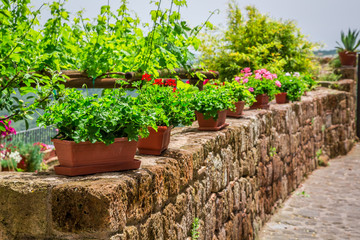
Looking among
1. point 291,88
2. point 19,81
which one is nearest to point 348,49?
point 291,88

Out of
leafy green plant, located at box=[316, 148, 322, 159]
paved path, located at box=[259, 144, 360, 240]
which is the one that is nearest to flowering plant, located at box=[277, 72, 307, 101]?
paved path, located at box=[259, 144, 360, 240]

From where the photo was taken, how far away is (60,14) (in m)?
3.56

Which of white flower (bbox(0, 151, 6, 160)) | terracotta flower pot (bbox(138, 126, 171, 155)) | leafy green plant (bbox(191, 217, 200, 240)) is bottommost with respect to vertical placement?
leafy green plant (bbox(191, 217, 200, 240))

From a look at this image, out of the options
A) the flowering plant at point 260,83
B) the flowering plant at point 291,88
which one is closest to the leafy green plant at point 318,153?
the flowering plant at point 291,88

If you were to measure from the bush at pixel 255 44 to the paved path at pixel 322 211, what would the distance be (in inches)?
135

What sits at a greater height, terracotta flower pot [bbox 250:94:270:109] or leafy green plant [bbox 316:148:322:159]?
terracotta flower pot [bbox 250:94:270:109]

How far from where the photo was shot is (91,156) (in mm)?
2264

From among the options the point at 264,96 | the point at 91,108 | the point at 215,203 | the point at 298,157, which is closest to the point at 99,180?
the point at 91,108

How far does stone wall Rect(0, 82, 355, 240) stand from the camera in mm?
1979

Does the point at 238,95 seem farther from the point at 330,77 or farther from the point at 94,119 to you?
the point at 330,77

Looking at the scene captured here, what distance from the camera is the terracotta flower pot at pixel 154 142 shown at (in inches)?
112

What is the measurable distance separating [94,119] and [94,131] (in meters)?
0.06

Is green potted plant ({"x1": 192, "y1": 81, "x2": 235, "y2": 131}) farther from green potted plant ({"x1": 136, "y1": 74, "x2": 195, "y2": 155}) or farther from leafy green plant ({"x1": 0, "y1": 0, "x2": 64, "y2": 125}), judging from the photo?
leafy green plant ({"x1": 0, "y1": 0, "x2": 64, "y2": 125})

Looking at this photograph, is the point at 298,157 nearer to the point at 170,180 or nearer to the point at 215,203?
the point at 215,203
